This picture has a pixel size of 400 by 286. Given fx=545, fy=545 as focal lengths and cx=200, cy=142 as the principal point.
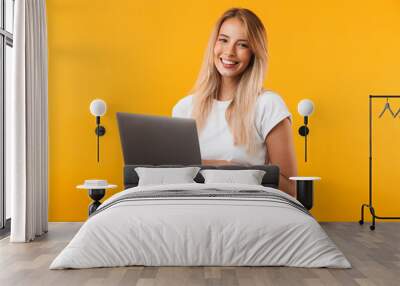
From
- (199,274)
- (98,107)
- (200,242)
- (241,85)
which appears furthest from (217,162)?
(199,274)

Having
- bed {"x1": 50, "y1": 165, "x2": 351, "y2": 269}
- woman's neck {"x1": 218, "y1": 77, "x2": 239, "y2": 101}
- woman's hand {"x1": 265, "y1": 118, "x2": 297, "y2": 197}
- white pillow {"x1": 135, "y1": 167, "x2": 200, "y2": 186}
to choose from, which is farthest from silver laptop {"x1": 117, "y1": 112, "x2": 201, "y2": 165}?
bed {"x1": 50, "y1": 165, "x2": 351, "y2": 269}

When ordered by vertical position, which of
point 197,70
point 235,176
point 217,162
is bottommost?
point 235,176

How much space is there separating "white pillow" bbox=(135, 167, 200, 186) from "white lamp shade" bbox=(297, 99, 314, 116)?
1.51 metres

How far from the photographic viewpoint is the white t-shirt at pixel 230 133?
6406mm

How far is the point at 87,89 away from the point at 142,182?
157cm

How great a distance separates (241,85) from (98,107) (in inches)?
67.6

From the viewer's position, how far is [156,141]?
6.38 meters

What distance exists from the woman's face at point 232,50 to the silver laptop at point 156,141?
2.51 ft

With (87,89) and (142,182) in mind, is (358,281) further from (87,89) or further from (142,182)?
(87,89)

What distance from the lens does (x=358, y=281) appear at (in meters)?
3.63

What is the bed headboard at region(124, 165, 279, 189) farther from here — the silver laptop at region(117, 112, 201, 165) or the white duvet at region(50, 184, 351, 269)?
the white duvet at region(50, 184, 351, 269)

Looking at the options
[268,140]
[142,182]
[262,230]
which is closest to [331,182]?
[268,140]

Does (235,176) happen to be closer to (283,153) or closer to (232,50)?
(283,153)

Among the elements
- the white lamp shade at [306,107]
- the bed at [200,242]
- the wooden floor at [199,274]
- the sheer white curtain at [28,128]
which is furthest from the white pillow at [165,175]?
the bed at [200,242]
